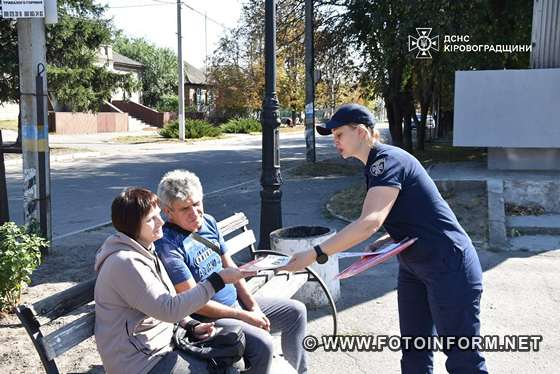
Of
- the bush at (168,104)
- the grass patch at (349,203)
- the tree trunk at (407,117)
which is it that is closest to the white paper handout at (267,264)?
the grass patch at (349,203)

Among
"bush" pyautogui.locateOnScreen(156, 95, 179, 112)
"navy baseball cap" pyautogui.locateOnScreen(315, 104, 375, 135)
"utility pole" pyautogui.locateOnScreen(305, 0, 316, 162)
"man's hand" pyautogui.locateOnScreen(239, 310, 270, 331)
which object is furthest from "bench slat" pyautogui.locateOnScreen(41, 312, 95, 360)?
"bush" pyautogui.locateOnScreen(156, 95, 179, 112)

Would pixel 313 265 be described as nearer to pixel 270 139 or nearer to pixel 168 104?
pixel 270 139

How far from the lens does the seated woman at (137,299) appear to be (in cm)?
255

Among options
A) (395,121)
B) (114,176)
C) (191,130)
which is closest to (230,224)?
(114,176)

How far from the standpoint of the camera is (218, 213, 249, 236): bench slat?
460 centimetres

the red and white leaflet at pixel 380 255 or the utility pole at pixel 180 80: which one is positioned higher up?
the utility pole at pixel 180 80

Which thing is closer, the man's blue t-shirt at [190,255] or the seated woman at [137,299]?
the seated woman at [137,299]

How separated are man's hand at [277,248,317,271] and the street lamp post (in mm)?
3570

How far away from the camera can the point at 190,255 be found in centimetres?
324

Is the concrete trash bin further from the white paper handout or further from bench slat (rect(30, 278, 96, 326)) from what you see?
bench slat (rect(30, 278, 96, 326))

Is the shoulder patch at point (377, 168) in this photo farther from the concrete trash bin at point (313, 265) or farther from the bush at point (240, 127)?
the bush at point (240, 127)

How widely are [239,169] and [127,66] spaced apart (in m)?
42.1

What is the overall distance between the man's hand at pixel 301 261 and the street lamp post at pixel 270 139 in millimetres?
3570

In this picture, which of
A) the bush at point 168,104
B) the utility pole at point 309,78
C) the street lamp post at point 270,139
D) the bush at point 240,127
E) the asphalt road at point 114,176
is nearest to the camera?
the street lamp post at point 270,139
